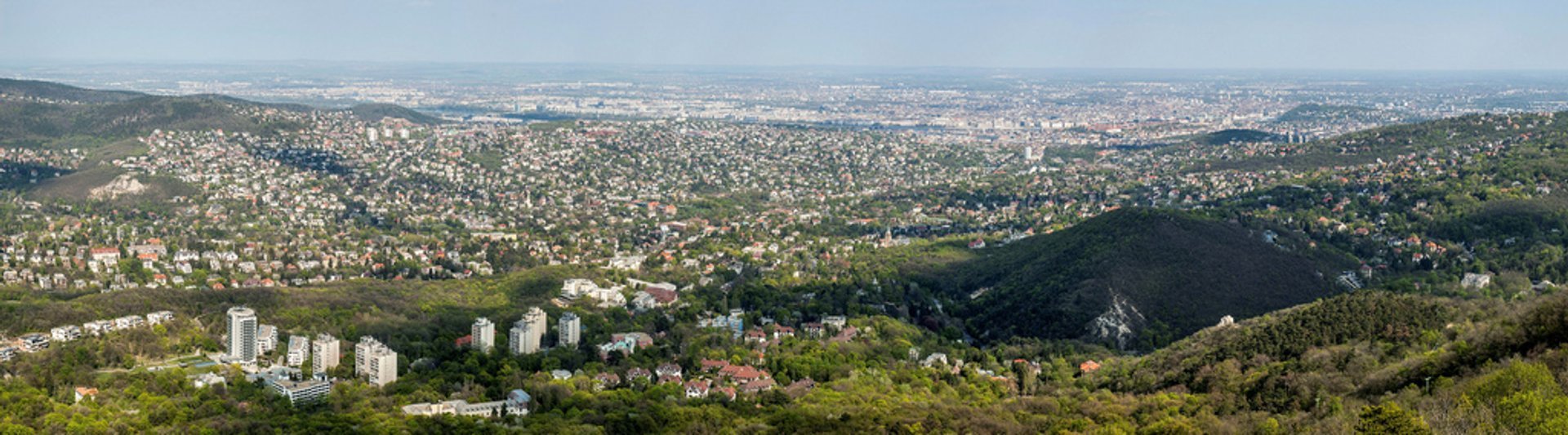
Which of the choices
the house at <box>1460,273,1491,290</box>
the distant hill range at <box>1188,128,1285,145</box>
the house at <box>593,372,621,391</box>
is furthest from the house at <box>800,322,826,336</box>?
the distant hill range at <box>1188,128,1285,145</box>

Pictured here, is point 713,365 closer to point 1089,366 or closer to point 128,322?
point 1089,366

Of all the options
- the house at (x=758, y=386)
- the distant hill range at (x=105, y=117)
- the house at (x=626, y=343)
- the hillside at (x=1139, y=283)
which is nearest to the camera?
the house at (x=758, y=386)

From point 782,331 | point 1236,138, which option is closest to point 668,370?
point 782,331

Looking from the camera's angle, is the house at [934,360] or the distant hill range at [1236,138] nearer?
the house at [934,360]

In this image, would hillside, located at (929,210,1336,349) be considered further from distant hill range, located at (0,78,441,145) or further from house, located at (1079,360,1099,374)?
distant hill range, located at (0,78,441,145)


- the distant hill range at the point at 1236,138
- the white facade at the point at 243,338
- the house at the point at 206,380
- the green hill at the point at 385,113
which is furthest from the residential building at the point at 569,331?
the green hill at the point at 385,113

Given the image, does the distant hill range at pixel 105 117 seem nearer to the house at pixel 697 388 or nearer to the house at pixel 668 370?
the house at pixel 668 370

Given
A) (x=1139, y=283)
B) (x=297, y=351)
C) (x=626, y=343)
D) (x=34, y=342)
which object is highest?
(x=1139, y=283)

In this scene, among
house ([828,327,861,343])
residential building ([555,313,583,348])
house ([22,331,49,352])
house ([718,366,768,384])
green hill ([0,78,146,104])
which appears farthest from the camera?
green hill ([0,78,146,104])

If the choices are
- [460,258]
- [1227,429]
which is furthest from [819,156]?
[1227,429]
